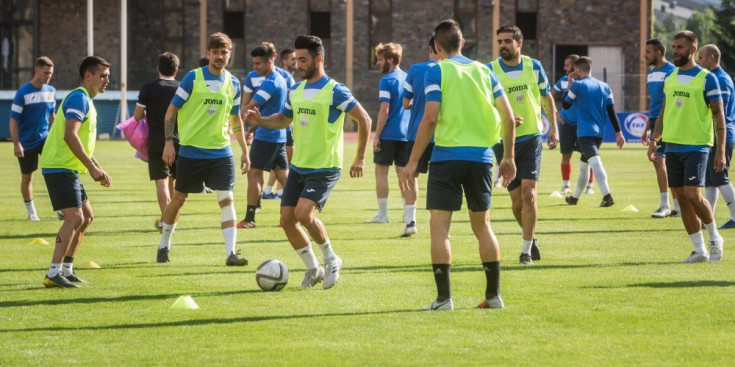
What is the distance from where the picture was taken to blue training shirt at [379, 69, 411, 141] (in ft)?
48.7

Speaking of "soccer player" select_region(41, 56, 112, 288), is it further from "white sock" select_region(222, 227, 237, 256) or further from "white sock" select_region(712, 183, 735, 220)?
"white sock" select_region(712, 183, 735, 220)

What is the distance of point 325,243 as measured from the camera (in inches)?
400

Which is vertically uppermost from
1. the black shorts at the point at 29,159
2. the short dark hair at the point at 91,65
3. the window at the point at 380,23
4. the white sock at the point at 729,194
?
the window at the point at 380,23

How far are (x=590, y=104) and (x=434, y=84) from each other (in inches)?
406

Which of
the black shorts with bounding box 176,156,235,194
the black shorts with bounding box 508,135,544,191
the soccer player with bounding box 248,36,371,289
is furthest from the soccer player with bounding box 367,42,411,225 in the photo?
the soccer player with bounding box 248,36,371,289

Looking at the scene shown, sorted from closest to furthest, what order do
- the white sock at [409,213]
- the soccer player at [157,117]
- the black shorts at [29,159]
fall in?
the white sock at [409,213]
the soccer player at [157,117]
the black shorts at [29,159]

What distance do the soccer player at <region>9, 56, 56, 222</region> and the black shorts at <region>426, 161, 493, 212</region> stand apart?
8.93m

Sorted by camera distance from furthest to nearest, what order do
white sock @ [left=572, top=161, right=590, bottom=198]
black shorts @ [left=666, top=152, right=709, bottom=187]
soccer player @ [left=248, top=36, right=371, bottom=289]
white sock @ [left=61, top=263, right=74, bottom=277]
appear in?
white sock @ [left=572, top=161, right=590, bottom=198] → black shorts @ [left=666, top=152, right=709, bottom=187] → white sock @ [left=61, top=263, right=74, bottom=277] → soccer player @ [left=248, top=36, right=371, bottom=289]

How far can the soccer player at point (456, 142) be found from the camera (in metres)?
8.57

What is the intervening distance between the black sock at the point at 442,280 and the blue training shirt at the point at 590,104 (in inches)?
400

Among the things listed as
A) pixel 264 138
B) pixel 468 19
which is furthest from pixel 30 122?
pixel 468 19

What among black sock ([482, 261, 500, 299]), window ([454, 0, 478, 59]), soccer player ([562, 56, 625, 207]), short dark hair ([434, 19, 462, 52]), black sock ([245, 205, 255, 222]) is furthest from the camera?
window ([454, 0, 478, 59])

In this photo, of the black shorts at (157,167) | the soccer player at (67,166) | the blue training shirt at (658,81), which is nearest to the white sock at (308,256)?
the soccer player at (67,166)

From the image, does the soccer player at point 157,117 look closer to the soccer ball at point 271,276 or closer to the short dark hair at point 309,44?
the soccer ball at point 271,276
